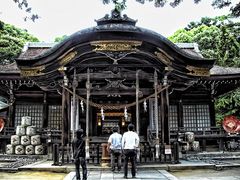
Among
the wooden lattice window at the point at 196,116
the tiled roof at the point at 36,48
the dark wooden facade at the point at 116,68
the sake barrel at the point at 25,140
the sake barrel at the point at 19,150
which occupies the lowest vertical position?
the sake barrel at the point at 19,150

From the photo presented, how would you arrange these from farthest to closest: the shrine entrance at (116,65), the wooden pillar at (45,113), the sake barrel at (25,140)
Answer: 1. the wooden pillar at (45,113)
2. the sake barrel at (25,140)
3. the shrine entrance at (116,65)

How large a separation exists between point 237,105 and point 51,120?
14975 mm

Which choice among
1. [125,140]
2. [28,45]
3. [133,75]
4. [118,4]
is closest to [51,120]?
[28,45]

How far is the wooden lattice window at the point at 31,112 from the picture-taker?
1814 cm

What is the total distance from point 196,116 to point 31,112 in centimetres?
1024

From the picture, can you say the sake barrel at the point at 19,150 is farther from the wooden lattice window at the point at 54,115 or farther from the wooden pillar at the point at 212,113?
the wooden pillar at the point at 212,113

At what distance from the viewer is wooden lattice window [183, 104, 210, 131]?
18438 millimetres

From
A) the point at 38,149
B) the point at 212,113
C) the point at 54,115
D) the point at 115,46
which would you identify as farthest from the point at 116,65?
the point at 212,113

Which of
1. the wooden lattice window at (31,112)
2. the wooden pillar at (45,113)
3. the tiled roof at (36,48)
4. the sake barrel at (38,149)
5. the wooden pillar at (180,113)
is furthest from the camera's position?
the tiled roof at (36,48)

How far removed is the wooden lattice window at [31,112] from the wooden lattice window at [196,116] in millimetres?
8984

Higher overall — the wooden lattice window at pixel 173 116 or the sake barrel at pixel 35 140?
the wooden lattice window at pixel 173 116

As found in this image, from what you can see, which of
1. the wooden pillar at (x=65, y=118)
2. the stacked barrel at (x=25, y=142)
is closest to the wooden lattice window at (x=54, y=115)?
the stacked barrel at (x=25, y=142)

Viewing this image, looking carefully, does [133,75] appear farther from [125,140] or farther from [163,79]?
[125,140]

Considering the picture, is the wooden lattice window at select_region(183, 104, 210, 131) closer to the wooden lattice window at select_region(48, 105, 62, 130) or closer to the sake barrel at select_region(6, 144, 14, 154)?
the wooden lattice window at select_region(48, 105, 62, 130)
